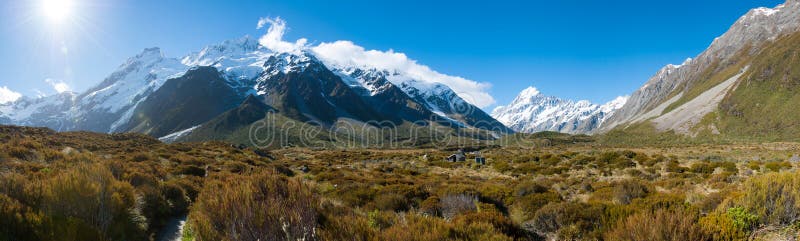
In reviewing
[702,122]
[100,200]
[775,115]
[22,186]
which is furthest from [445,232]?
[702,122]

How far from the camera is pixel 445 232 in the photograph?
5664 millimetres

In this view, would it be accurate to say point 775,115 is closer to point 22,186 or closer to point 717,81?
point 717,81

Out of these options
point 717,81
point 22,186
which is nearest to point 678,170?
point 22,186

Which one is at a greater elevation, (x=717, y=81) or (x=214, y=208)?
(x=717, y=81)

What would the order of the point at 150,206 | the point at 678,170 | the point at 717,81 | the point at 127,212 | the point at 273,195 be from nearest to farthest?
the point at 273,195
the point at 127,212
the point at 150,206
the point at 678,170
the point at 717,81

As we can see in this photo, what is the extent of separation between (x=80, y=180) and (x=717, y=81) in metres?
239

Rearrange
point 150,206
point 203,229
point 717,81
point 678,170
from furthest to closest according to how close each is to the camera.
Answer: point 717,81 < point 678,170 < point 150,206 < point 203,229

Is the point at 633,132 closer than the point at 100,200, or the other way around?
the point at 100,200

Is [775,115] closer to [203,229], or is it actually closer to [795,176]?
[795,176]

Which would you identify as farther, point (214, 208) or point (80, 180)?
point (80, 180)

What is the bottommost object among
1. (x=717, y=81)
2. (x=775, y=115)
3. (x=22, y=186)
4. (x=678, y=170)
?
(x=678, y=170)

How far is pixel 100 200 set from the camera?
6551mm

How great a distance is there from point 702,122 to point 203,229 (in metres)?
161

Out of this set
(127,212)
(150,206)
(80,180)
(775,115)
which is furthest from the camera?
(775,115)
